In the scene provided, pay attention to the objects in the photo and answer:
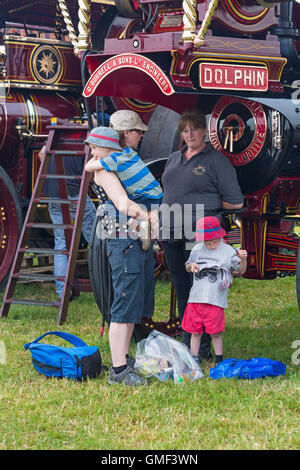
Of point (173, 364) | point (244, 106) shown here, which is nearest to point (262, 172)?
point (244, 106)

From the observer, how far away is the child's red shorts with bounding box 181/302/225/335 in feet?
14.6

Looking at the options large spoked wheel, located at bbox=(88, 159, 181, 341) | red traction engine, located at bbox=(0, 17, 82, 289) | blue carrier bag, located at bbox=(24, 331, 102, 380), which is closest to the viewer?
blue carrier bag, located at bbox=(24, 331, 102, 380)

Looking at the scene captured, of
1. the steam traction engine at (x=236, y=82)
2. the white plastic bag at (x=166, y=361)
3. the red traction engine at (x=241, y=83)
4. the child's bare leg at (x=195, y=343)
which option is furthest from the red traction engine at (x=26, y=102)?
the child's bare leg at (x=195, y=343)

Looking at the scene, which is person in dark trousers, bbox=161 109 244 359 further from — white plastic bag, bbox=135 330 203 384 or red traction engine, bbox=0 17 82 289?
red traction engine, bbox=0 17 82 289

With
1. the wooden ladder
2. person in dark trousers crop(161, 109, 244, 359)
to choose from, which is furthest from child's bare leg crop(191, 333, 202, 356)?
the wooden ladder

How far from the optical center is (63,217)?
6.76m

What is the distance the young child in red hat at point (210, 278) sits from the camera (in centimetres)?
445

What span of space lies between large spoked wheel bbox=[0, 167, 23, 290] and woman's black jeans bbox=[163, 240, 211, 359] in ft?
8.28

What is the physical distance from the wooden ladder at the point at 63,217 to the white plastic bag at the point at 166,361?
156 centimetres

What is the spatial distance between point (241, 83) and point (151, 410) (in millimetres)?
1817

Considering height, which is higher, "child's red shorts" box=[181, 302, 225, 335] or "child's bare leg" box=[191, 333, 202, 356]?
"child's red shorts" box=[181, 302, 225, 335]

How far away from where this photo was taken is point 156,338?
462 centimetres

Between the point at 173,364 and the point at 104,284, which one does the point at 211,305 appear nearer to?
the point at 173,364

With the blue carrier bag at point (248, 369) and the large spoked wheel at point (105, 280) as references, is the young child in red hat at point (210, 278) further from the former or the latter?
the large spoked wheel at point (105, 280)
